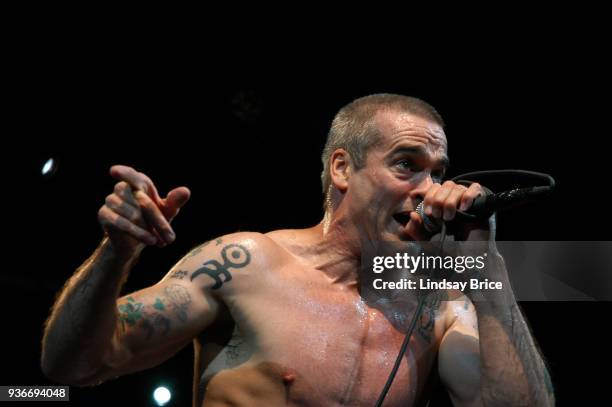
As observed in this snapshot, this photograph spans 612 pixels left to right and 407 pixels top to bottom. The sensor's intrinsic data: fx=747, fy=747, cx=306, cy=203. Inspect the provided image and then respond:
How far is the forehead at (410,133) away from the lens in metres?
2.12

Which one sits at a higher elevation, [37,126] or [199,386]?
[37,126]

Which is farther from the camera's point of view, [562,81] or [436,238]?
[562,81]

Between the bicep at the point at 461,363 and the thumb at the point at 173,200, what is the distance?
901 millimetres

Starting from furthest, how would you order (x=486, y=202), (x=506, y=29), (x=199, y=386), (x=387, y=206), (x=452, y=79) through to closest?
(x=452, y=79), (x=506, y=29), (x=387, y=206), (x=199, y=386), (x=486, y=202)

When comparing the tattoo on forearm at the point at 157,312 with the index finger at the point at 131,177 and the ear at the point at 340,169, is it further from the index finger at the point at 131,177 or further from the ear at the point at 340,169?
the ear at the point at 340,169

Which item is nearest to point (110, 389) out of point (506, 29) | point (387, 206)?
point (387, 206)

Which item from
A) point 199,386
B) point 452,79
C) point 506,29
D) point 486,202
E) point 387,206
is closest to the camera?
point 486,202

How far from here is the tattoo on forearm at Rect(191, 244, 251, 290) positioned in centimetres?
188

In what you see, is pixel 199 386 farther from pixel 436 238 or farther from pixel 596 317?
pixel 596 317

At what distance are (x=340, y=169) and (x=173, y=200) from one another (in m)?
0.84

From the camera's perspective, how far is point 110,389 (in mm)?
3020

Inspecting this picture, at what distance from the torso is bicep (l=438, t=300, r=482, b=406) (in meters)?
0.04

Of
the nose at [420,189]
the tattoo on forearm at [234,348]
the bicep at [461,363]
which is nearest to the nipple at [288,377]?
the tattoo on forearm at [234,348]

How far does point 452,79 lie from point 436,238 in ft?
4.30
